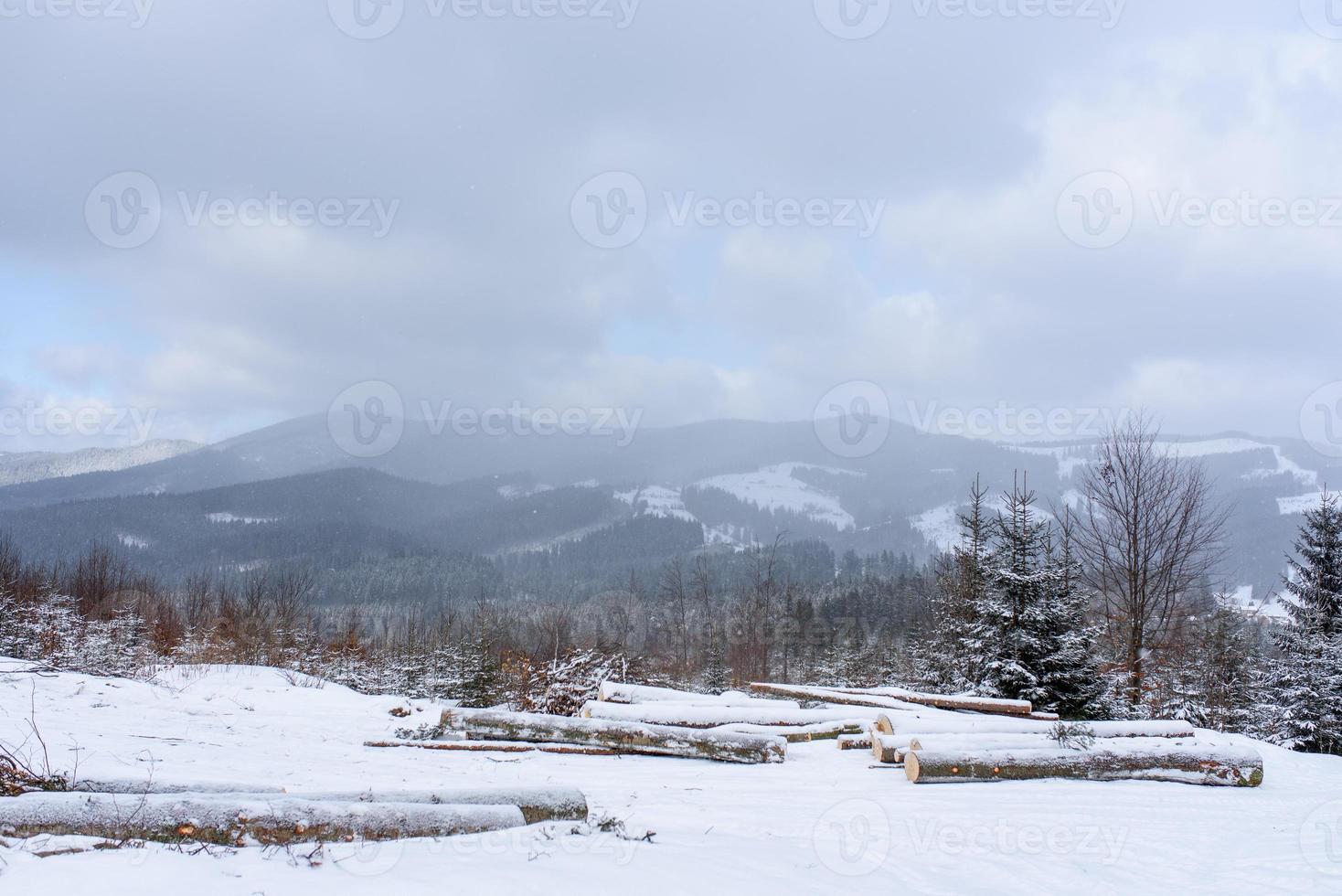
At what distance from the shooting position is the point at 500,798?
4.98 meters

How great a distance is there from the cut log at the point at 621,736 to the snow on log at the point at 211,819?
16.7 ft

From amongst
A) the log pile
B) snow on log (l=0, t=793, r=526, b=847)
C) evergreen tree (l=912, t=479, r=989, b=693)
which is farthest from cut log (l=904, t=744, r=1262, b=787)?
evergreen tree (l=912, t=479, r=989, b=693)

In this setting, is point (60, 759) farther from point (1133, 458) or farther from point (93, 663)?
point (1133, 458)

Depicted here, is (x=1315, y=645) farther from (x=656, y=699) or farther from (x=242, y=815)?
(x=242, y=815)

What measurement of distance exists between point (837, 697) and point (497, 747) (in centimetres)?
784

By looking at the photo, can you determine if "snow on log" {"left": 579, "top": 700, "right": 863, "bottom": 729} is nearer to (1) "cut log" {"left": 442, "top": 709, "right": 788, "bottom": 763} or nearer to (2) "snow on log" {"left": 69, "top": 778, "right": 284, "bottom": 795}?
(1) "cut log" {"left": 442, "top": 709, "right": 788, "bottom": 763}

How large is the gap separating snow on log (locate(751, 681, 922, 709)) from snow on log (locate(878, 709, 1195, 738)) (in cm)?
275

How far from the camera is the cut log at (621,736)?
902 centimetres

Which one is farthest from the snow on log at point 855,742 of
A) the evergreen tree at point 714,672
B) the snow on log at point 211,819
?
the evergreen tree at point 714,672

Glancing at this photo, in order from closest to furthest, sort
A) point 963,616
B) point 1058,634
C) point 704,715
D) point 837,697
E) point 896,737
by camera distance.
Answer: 1. point 896,737
2. point 704,715
3. point 837,697
4. point 1058,634
5. point 963,616

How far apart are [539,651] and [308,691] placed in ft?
61.2

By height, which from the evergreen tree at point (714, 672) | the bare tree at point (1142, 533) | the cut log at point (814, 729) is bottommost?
the evergreen tree at point (714, 672)

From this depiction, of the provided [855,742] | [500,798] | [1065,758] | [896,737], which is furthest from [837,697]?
[500,798]

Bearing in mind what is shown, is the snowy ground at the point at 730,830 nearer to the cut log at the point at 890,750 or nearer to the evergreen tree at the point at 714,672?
the cut log at the point at 890,750
